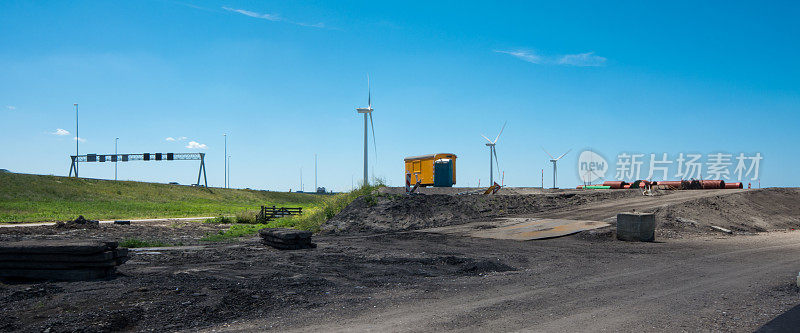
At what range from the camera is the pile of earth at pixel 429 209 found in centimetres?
2502

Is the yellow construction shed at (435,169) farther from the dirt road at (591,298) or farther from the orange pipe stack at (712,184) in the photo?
the dirt road at (591,298)

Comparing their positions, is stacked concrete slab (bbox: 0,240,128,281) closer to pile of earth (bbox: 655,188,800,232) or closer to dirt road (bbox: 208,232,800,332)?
dirt road (bbox: 208,232,800,332)

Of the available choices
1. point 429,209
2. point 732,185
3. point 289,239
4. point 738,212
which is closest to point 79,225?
point 289,239

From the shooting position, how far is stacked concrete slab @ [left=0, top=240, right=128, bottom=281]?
1081cm

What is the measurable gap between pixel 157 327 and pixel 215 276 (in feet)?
13.3

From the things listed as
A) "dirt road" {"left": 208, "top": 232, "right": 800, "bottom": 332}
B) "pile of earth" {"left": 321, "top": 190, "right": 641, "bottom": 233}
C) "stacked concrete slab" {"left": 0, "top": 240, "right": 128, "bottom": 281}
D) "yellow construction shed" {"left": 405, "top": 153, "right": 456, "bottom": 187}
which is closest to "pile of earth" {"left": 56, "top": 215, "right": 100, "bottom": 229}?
"pile of earth" {"left": 321, "top": 190, "right": 641, "bottom": 233}

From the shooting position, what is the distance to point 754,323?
286 inches

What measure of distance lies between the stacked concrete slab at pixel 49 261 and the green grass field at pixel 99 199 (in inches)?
1041

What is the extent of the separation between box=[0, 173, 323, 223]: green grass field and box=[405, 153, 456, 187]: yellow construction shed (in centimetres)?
772

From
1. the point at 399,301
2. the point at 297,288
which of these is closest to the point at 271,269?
the point at 297,288

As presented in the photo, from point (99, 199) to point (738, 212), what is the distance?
67.5 metres

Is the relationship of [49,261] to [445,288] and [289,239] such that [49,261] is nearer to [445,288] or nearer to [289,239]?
[289,239]

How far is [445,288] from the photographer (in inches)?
408

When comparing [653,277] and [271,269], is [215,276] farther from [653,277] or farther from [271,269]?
[653,277]
